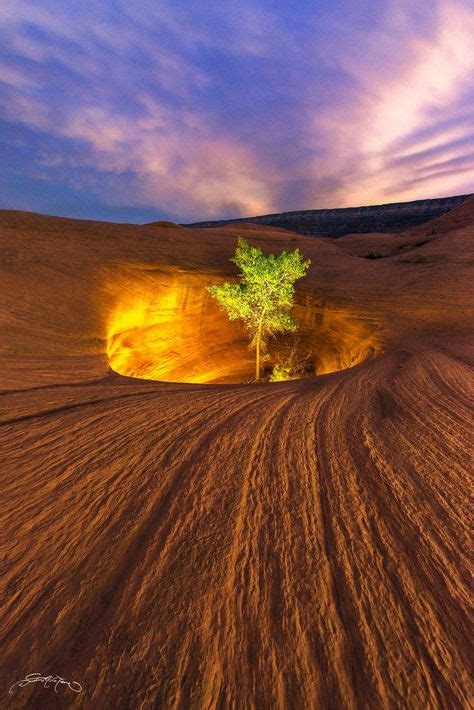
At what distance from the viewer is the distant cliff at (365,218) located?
45.8m

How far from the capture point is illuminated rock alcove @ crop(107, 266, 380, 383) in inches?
428

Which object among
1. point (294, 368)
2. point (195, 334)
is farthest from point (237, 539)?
point (195, 334)

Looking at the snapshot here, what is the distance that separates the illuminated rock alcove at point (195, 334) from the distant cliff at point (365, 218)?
1718 inches

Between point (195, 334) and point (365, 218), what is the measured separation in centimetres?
5044

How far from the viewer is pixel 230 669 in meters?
1.21

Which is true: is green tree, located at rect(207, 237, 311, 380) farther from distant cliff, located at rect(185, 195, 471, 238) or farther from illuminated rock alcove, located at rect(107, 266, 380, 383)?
distant cliff, located at rect(185, 195, 471, 238)

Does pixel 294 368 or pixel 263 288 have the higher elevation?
pixel 263 288
